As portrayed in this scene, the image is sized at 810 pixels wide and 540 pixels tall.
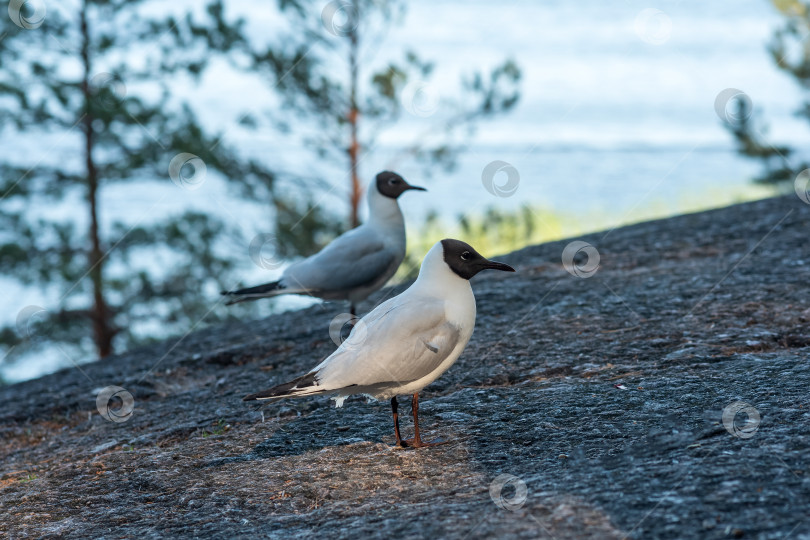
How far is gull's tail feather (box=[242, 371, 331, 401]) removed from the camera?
12.2 feet

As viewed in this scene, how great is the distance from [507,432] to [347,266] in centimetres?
264

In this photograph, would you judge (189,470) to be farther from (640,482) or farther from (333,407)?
(640,482)

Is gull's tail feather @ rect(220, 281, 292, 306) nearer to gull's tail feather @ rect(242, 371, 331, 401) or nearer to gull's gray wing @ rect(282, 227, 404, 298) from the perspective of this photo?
gull's gray wing @ rect(282, 227, 404, 298)

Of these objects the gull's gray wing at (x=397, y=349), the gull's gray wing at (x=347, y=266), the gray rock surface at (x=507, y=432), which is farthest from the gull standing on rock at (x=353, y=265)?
the gull's gray wing at (x=397, y=349)

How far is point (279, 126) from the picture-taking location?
14484 millimetres

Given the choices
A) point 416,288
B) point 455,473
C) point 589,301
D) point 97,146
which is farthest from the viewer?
point 97,146

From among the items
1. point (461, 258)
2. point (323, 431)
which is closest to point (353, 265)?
point (323, 431)

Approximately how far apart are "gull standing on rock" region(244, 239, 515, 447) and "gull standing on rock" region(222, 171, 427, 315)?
2.29 metres

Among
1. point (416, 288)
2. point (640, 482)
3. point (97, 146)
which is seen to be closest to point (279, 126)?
point (97, 146)

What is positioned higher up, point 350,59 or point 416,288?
point 350,59

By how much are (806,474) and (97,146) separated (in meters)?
12.3

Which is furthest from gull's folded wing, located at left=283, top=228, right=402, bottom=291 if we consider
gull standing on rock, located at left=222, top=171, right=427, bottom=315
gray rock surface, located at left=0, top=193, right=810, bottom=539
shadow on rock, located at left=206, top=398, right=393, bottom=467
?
shadow on rock, located at left=206, top=398, right=393, bottom=467

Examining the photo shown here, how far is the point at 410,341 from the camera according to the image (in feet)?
12.7

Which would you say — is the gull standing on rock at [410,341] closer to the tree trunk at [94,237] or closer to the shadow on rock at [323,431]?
the shadow on rock at [323,431]
